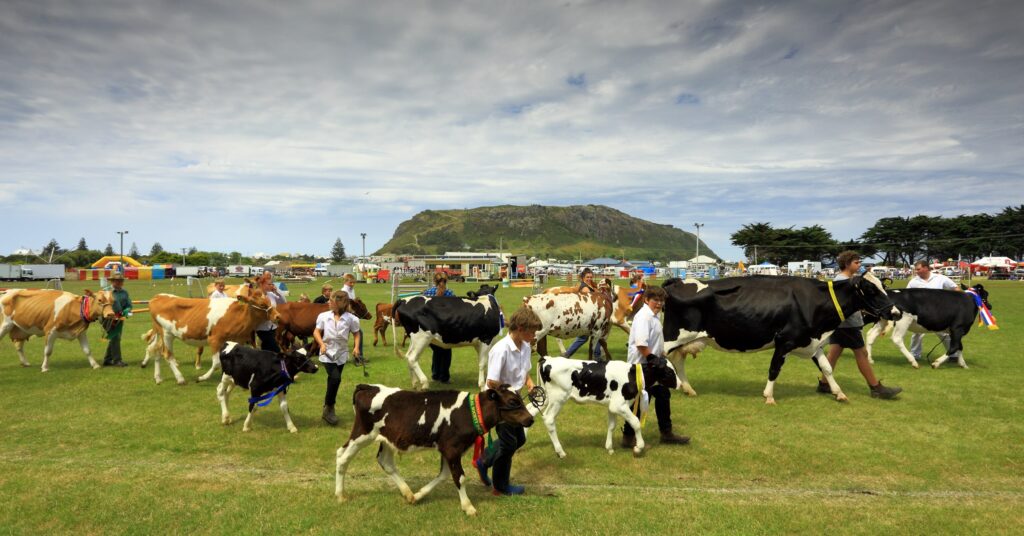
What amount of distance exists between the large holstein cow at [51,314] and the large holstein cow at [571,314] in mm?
9903

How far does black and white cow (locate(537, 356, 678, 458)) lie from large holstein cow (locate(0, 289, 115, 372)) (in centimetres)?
1113

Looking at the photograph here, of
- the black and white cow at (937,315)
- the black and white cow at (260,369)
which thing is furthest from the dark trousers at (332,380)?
the black and white cow at (937,315)

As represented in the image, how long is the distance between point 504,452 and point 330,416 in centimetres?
367

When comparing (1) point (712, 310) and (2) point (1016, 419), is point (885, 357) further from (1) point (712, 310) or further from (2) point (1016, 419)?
(1) point (712, 310)

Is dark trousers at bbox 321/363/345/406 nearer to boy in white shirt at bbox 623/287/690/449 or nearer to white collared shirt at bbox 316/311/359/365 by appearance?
white collared shirt at bbox 316/311/359/365

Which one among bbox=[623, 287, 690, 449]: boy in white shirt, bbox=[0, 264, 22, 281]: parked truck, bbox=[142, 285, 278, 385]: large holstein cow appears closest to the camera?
bbox=[623, 287, 690, 449]: boy in white shirt

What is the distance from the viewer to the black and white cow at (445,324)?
996cm

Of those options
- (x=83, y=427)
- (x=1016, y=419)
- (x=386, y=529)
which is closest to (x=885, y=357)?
(x=1016, y=419)

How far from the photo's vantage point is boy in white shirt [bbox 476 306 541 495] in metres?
5.33

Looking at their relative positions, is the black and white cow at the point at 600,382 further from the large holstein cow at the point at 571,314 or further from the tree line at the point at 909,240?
the tree line at the point at 909,240

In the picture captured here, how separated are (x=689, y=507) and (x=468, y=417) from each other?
232 cm

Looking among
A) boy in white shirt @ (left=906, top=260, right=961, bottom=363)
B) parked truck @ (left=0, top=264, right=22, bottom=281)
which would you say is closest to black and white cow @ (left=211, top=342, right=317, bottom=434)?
boy in white shirt @ (left=906, top=260, right=961, bottom=363)

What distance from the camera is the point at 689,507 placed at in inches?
203

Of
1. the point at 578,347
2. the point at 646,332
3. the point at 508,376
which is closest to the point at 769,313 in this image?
the point at 646,332
